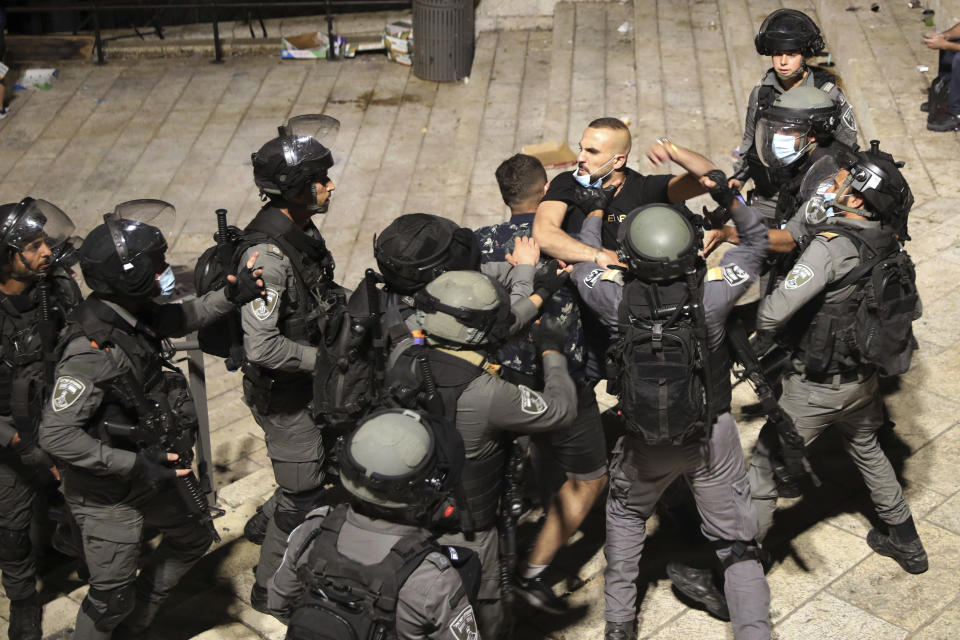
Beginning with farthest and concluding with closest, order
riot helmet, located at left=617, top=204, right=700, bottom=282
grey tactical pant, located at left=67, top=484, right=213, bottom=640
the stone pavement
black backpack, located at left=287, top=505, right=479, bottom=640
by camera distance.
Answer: the stone pavement, grey tactical pant, located at left=67, top=484, right=213, bottom=640, riot helmet, located at left=617, top=204, right=700, bottom=282, black backpack, located at left=287, top=505, right=479, bottom=640

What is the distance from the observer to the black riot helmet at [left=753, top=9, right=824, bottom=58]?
6305mm

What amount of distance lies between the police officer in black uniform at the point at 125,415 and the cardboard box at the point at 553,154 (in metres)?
5.81

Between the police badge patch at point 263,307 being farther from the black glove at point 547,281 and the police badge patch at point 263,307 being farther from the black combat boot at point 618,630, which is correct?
the black combat boot at point 618,630

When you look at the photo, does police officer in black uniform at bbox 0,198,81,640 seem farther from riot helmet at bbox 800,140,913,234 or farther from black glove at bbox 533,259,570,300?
riot helmet at bbox 800,140,913,234

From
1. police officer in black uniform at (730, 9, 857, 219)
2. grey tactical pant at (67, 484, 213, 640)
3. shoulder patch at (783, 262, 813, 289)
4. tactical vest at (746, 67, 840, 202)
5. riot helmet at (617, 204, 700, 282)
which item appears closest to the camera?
riot helmet at (617, 204, 700, 282)

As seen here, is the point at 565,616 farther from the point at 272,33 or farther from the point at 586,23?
the point at 272,33

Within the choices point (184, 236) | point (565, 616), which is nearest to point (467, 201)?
point (184, 236)

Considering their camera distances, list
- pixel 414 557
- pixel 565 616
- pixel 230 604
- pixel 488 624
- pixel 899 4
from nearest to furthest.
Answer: pixel 414 557
pixel 488 624
pixel 565 616
pixel 230 604
pixel 899 4

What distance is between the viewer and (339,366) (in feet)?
15.1

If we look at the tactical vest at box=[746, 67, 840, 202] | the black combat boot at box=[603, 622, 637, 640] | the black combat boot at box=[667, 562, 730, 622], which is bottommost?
the black combat boot at box=[667, 562, 730, 622]

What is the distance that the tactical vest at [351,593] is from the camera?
3.28m

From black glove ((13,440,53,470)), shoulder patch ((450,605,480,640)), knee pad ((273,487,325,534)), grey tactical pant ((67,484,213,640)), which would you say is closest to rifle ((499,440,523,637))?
shoulder patch ((450,605,480,640))

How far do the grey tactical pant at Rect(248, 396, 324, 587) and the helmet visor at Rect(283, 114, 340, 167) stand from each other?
1258 mm

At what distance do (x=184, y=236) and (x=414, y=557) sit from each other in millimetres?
8129
